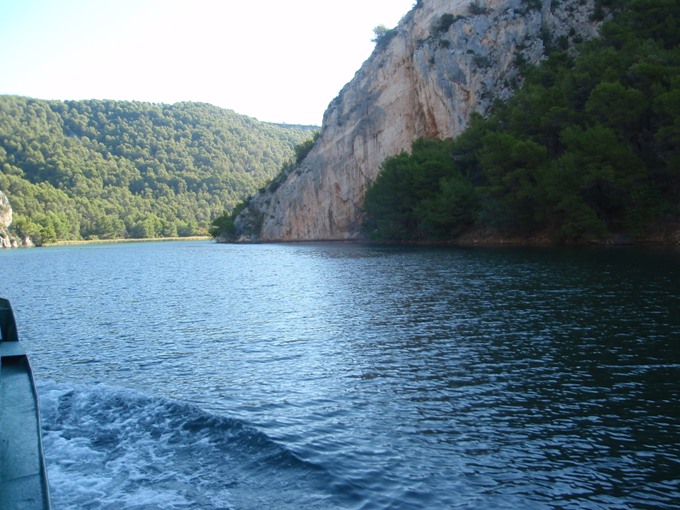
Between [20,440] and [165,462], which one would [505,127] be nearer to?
[165,462]

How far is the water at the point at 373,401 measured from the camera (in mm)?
7688

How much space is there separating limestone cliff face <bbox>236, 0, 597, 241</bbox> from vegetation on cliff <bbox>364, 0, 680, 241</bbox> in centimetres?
625

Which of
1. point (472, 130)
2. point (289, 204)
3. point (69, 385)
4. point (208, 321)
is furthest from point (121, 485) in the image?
point (289, 204)

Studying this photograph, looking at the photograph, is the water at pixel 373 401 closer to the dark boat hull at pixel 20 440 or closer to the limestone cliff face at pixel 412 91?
the dark boat hull at pixel 20 440

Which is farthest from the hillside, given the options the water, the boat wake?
the boat wake

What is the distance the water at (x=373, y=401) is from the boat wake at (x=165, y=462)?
0.11ft

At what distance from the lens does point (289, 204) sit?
116 metres

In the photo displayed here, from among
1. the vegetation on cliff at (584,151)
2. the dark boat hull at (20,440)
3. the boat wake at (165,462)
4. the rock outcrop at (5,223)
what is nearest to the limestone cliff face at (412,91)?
the vegetation on cliff at (584,151)

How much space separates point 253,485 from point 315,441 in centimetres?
164

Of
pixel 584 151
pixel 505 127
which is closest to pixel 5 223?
pixel 505 127

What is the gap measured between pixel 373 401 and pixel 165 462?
421 cm

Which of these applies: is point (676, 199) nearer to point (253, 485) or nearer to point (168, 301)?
point (168, 301)

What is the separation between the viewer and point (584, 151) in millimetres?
44969

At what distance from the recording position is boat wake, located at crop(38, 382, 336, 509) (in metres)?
7.55
